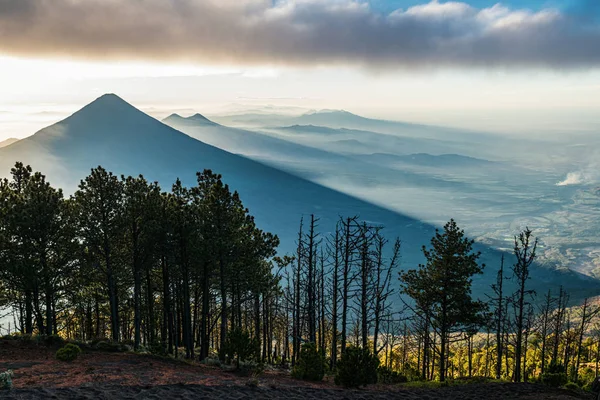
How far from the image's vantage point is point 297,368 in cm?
2273

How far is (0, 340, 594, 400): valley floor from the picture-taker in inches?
619

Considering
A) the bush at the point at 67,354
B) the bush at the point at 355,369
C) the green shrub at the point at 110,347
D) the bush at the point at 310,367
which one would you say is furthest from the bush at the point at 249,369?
the bush at the point at 67,354

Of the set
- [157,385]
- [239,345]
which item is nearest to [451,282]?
[239,345]

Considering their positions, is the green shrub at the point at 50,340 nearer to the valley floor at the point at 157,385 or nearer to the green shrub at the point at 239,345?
the valley floor at the point at 157,385

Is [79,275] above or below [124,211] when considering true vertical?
below

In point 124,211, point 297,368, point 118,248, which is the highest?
point 124,211

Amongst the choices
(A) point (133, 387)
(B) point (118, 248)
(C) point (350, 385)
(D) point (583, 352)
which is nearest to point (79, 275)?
(B) point (118, 248)

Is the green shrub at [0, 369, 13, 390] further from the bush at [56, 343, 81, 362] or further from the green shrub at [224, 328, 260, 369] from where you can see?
the green shrub at [224, 328, 260, 369]

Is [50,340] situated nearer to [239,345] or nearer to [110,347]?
[110,347]

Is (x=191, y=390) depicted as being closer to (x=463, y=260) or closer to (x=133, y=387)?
(x=133, y=387)

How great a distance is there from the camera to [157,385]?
55.4 ft

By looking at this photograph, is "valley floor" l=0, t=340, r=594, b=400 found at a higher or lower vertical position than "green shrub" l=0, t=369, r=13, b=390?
lower

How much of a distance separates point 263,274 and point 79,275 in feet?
40.4

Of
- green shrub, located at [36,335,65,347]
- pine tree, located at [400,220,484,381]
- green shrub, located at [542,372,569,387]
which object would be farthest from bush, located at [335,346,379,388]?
green shrub, located at [36,335,65,347]
